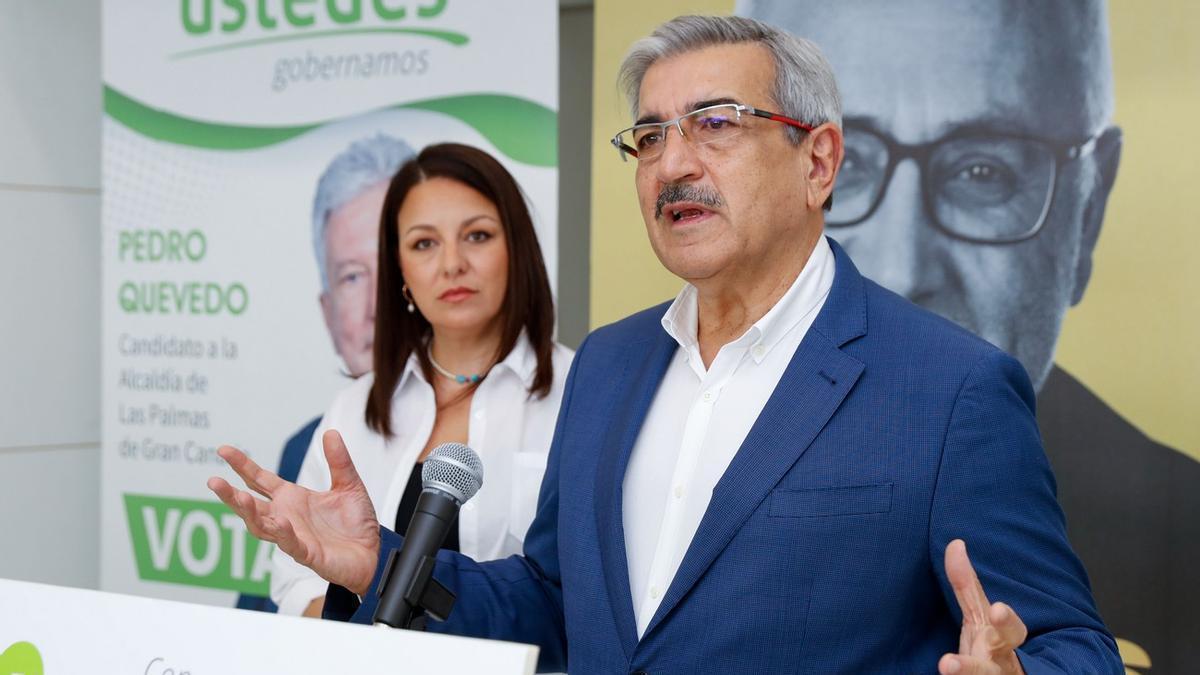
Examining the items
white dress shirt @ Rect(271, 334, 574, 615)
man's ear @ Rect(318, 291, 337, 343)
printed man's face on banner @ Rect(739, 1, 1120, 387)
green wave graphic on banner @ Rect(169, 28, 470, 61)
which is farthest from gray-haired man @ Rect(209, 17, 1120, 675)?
man's ear @ Rect(318, 291, 337, 343)

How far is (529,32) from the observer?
3412 millimetres

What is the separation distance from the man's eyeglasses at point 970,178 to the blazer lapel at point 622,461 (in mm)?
1115

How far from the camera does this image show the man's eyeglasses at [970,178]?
292cm

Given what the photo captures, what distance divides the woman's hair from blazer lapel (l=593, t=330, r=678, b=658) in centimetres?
100

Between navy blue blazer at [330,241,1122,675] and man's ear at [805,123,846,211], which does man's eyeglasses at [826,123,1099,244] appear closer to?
man's ear at [805,123,846,211]

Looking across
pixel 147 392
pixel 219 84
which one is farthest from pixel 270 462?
pixel 219 84

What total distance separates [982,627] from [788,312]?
699 mm

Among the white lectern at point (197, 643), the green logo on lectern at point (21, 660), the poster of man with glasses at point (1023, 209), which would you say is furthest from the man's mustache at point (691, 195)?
the poster of man with glasses at point (1023, 209)

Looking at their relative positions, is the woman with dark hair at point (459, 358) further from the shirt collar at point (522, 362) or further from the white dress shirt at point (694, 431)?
the white dress shirt at point (694, 431)

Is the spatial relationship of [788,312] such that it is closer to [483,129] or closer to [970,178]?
[970,178]

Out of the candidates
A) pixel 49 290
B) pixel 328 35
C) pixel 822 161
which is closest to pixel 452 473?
pixel 822 161

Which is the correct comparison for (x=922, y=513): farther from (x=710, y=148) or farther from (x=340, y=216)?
(x=340, y=216)

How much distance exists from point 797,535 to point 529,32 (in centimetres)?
205

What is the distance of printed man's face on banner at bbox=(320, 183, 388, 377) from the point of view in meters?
3.64
